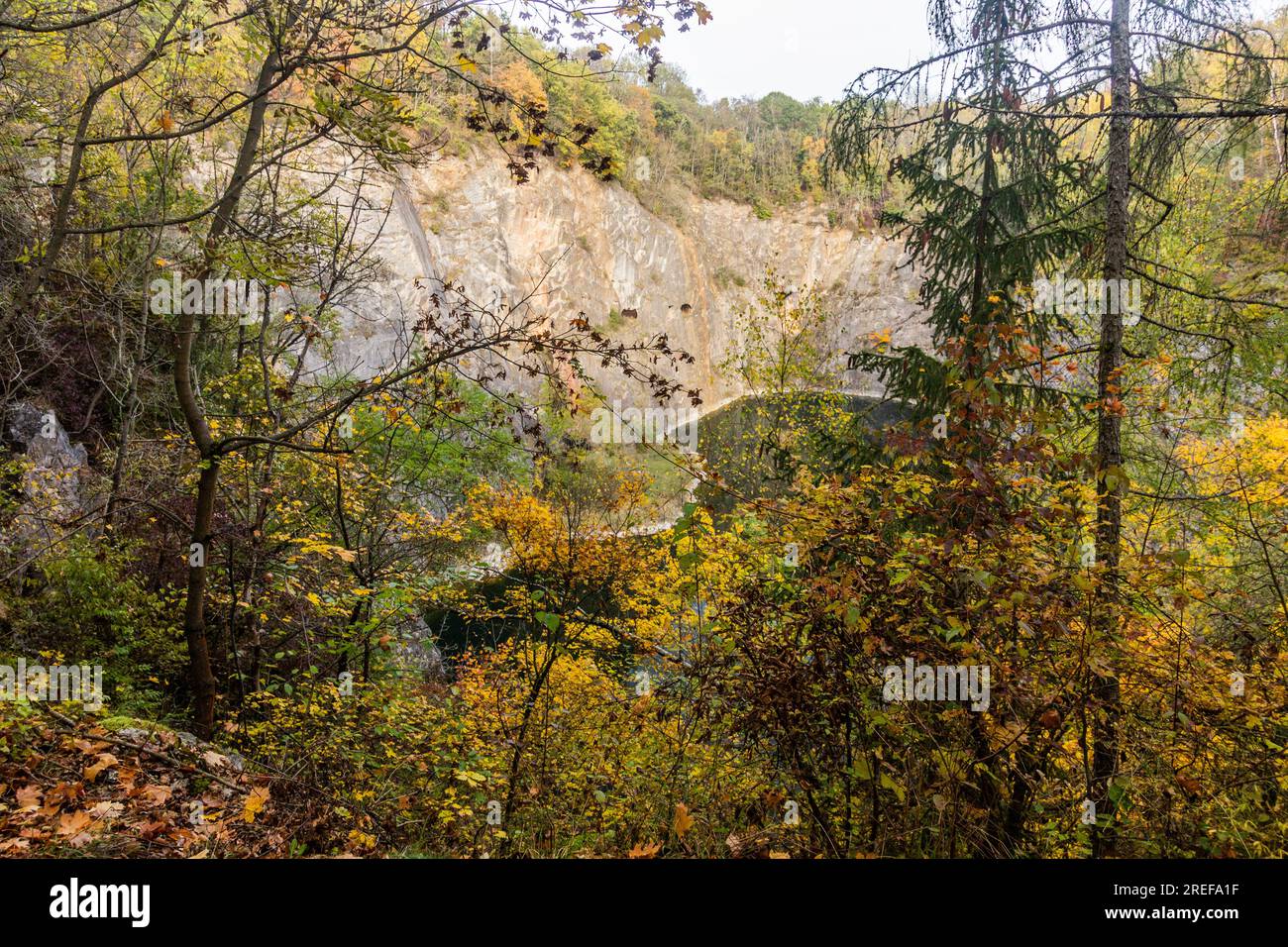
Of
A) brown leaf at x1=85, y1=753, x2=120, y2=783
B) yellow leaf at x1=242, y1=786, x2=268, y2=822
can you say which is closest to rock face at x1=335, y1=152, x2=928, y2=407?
brown leaf at x1=85, y1=753, x2=120, y2=783

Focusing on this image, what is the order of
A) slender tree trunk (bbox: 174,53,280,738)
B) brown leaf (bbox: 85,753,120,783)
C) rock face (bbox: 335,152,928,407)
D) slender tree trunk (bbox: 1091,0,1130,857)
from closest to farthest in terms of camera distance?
brown leaf (bbox: 85,753,120,783) < slender tree trunk (bbox: 174,53,280,738) < slender tree trunk (bbox: 1091,0,1130,857) < rock face (bbox: 335,152,928,407)

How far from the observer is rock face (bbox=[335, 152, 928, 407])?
30594mm

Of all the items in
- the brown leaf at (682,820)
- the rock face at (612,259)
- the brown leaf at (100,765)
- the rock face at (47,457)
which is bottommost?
the brown leaf at (100,765)

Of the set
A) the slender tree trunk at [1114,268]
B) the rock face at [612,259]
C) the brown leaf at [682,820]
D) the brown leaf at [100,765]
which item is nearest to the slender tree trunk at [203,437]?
the brown leaf at [100,765]

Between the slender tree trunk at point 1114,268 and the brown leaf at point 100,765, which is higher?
the slender tree trunk at point 1114,268

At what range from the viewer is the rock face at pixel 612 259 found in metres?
30.6

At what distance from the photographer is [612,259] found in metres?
41.1

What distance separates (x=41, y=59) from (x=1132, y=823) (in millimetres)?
11812

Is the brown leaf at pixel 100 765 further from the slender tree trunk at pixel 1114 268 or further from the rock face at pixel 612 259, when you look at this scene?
the rock face at pixel 612 259

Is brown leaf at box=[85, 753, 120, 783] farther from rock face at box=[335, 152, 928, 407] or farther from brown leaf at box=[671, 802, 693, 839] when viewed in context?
rock face at box=[335, 152, 928, 407]

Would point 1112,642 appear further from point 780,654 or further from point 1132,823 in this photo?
point 780,654
